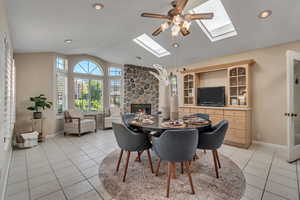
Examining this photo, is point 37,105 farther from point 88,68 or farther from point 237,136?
point 237,136

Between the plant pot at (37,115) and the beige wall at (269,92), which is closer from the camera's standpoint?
the beige wall at (269,92)

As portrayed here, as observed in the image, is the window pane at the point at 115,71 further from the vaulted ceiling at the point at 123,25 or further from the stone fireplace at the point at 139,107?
the vaulted ceiling at the point at 123,25

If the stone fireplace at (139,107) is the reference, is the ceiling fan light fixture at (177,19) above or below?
above

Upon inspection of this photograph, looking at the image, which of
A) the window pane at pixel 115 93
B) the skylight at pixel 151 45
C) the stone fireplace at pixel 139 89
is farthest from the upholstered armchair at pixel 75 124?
the skylight at pixel 151 45

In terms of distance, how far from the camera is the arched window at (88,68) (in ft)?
17.5

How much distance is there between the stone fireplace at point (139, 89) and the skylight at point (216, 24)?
361 centimetres

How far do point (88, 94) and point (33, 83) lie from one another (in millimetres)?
1816

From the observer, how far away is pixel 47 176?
2188 millimetres

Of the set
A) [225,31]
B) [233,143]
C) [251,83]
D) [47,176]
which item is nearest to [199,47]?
[225,31]

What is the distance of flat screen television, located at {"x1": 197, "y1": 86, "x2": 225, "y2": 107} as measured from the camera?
3967 mm

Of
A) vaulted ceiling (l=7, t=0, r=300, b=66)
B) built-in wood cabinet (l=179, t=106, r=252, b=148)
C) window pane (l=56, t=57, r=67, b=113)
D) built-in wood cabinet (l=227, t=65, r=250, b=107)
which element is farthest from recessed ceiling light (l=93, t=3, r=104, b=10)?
built-in wood cabinet (l=227, t=65, r=250, b=107)

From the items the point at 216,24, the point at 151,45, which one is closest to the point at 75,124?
the point at 151,45

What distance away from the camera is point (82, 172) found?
2295 millimetres

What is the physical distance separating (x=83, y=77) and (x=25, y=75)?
1742 mm
